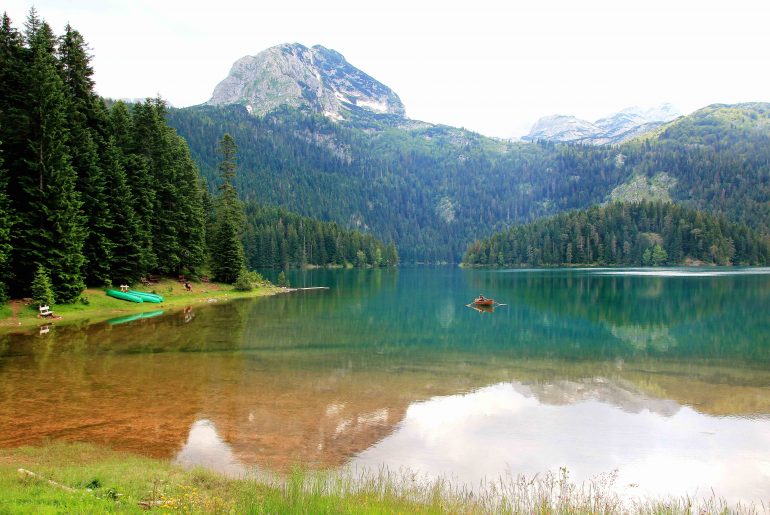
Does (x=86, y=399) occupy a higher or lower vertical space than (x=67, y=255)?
lower

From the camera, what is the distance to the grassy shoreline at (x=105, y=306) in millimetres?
40469

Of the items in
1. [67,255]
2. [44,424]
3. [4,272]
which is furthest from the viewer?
[67,255]

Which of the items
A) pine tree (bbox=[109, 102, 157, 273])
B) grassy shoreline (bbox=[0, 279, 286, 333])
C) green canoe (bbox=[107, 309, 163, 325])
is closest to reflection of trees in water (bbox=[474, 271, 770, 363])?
green canoe (bbox=[107, 309, 163, 325])

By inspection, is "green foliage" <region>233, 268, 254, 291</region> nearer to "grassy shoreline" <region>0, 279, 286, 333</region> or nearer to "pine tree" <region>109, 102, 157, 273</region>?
"grassy shoreline" <region>0, 279, 286, 333</region>

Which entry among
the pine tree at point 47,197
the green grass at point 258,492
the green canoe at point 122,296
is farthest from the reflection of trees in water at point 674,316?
the pine tree at point 47,197

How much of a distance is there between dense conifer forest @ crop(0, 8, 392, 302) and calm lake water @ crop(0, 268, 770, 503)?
340 inches

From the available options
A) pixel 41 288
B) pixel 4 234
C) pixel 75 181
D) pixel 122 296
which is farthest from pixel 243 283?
pixel 4 234

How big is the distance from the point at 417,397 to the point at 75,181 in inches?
1668

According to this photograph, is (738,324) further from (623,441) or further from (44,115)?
(44,115)

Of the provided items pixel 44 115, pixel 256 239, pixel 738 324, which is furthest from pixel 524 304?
pixel 256 239

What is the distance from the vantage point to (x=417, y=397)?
2284cm

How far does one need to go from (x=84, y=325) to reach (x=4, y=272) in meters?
7.18

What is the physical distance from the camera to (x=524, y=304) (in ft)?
218

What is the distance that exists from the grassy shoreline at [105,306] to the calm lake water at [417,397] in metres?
4.00
